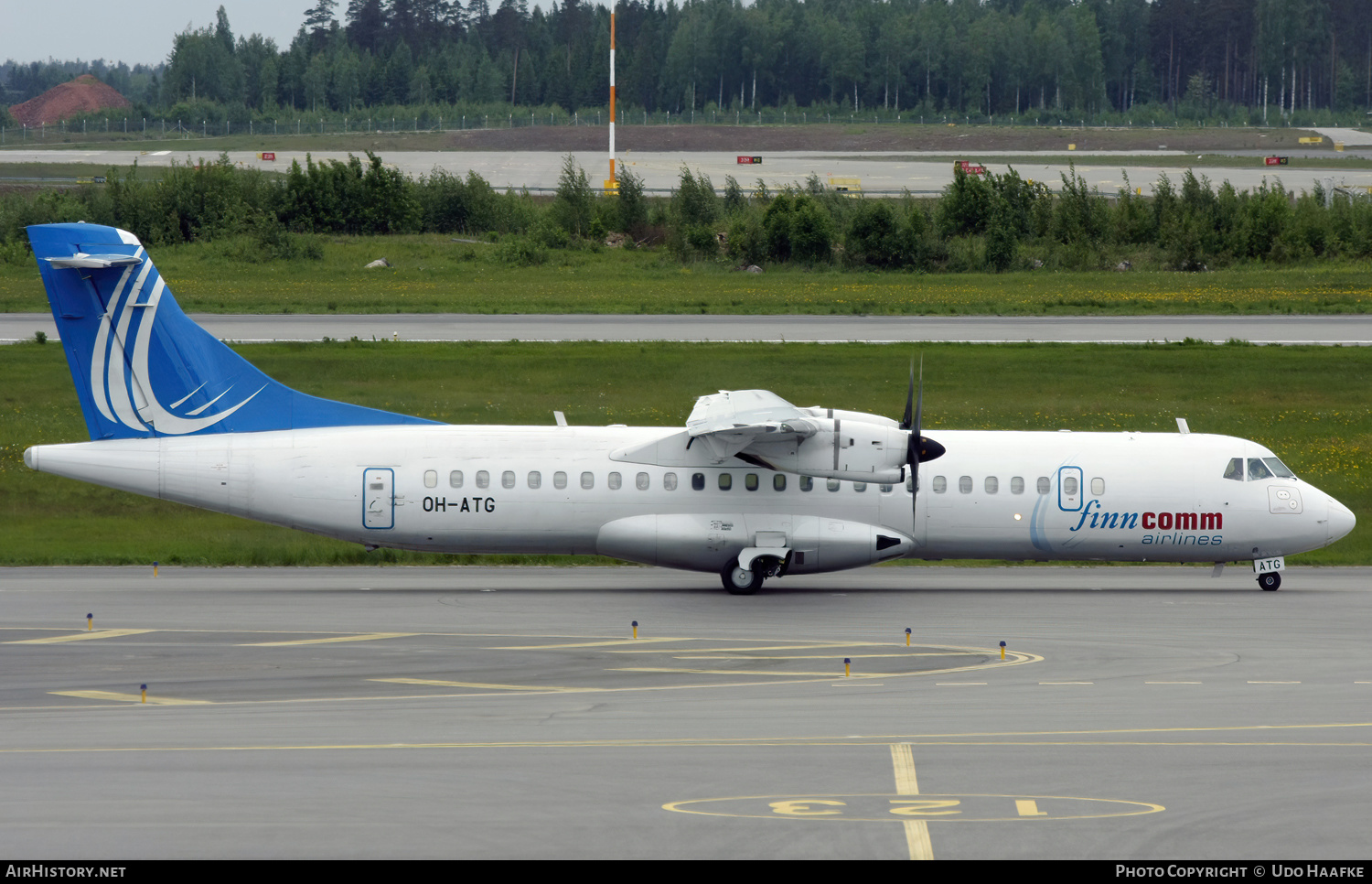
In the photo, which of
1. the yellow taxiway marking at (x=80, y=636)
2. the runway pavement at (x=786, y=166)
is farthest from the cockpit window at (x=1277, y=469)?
the runway pavement at (x=786, y=166)

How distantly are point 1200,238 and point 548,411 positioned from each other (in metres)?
40.2

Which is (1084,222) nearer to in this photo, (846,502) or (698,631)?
(846,502)

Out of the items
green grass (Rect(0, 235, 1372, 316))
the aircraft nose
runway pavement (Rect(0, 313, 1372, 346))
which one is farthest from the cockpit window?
green grass (Rect(0, 235, 1372, 316))

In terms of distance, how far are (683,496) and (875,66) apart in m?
142

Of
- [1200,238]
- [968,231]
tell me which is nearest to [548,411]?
[968,231]

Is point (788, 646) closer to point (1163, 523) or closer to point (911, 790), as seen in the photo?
point (911, 790)

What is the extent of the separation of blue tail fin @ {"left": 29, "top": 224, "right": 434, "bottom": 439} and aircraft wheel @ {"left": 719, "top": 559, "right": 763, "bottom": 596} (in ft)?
25.4

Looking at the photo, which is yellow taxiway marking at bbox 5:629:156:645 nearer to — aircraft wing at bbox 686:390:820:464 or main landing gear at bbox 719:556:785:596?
aircraft wing at bbox 686:390:820:464

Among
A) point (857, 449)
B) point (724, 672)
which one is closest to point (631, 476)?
point (857, 449)

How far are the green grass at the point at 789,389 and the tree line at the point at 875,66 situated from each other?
360 ft

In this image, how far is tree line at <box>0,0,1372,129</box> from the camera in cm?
15638

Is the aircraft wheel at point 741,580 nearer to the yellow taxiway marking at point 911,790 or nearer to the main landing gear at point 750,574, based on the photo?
the main landing gear at point 750,574

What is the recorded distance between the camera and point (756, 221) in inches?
2601

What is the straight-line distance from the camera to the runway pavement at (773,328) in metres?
45.8
